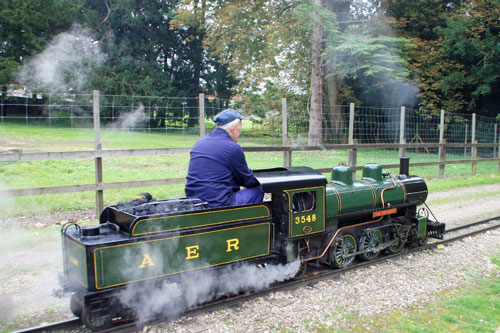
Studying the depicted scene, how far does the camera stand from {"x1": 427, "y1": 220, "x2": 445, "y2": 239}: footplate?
6.92m

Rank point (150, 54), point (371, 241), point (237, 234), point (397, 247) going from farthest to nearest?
point (150, 54), point (397, 247), point (371, 241), point (237, 234)

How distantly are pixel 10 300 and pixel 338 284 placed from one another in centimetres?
399

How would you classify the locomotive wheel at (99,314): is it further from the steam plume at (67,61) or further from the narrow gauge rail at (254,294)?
the steam plume at (67,61)

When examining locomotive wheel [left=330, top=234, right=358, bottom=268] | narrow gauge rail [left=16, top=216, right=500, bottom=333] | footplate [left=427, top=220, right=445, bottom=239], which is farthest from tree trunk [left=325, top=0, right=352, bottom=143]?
locomotive wheel [left=330, top=234, right=358, bottom=268]

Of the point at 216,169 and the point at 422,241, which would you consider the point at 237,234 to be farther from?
the point at 422,241

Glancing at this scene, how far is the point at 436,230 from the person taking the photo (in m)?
6.97

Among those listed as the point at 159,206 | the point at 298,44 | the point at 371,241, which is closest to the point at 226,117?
the point at 159,206

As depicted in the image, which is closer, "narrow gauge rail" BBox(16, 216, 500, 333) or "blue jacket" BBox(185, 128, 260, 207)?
"narrow gauge rail" BBox(16, 216, 500, 333)

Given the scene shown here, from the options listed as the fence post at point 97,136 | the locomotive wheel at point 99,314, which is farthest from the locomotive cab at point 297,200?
the fence post at point 97,136

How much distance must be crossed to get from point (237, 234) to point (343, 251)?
6.54ft

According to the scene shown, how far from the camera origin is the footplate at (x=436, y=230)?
692 centimetres

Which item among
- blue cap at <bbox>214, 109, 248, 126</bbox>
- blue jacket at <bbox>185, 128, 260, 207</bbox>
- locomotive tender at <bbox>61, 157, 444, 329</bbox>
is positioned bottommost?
locomotive tender at <bbox>61, 157, 444, 329</bbox>

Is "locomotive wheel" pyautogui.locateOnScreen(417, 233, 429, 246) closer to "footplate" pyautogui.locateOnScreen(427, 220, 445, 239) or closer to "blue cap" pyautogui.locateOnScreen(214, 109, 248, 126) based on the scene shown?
"footplate" pyautogui.locateOnScreen(427, 220, 445, 239)

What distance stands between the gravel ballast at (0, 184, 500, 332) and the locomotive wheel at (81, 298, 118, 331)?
1.48 ft
